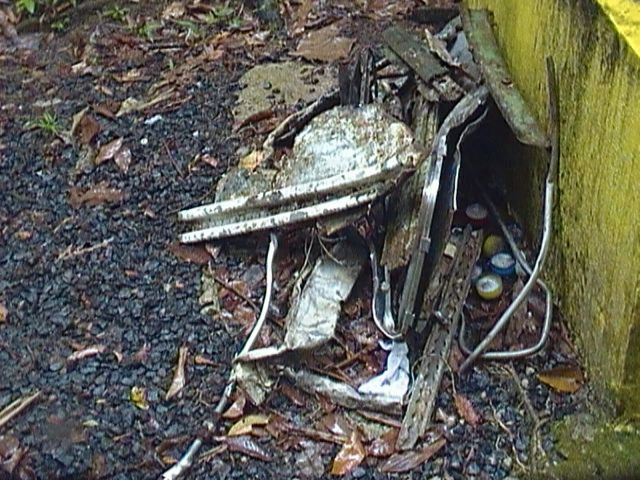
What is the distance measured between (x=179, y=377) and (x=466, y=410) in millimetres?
1030

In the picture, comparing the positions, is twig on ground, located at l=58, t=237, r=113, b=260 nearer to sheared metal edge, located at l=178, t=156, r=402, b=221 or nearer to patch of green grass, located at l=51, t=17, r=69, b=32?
sheared metal edge, located at l=178, t=156, r=402, b=221

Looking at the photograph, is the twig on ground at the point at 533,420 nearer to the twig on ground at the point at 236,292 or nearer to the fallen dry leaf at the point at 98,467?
the twig on ground at the point at 236,292

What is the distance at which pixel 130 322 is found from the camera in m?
3.71

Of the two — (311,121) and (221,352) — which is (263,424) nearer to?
(221,352)

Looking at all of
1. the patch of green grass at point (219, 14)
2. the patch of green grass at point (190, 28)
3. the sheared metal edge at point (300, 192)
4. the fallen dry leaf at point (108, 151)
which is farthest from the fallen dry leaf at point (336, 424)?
the patch of green grass at point (219, 14)

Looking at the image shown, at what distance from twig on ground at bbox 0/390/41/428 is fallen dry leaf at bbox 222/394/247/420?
0.70m

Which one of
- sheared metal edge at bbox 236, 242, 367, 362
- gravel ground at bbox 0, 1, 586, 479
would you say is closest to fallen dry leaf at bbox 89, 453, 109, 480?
gravel ground at bbox 0, 1, 586, 479

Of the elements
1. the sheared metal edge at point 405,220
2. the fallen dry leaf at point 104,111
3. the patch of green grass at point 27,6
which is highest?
the sheared metal edge at point 405,220

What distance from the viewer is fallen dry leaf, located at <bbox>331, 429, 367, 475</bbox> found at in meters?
3.17

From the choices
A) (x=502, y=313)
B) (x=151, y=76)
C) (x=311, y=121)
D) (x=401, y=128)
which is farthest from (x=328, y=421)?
(x=151, y=76)

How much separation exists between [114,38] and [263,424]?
3323 millimetres

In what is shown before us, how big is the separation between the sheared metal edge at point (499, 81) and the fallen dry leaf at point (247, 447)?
4.62 ft

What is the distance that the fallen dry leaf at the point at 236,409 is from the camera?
333 cm

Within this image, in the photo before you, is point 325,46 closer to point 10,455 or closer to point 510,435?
A: point 510,435
